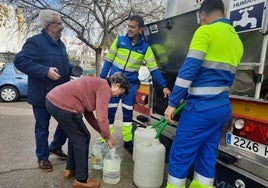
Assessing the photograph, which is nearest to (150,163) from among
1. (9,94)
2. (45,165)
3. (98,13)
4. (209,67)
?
(209,67)

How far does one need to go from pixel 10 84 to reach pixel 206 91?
28.2 ft

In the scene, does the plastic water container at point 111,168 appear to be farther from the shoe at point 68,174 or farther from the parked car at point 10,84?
the parked car at point 10,84

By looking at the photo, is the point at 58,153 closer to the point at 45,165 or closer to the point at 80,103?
the point at 45,165

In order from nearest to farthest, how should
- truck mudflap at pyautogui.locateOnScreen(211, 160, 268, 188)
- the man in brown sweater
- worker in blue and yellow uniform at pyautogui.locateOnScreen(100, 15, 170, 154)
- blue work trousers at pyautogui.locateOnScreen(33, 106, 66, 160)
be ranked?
truck mudflap at pyautogui.locateOnScreen(211, 160, 268, 188) → the man in brown sweater → blue work trousers at pyautogui.locateOnScreen(33, 106, 66, 160) → worker in blue and yellow uniform at pyautogui.locateOnScreen(100, 15, 170, 154)

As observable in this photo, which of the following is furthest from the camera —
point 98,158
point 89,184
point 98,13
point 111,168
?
point 98,13

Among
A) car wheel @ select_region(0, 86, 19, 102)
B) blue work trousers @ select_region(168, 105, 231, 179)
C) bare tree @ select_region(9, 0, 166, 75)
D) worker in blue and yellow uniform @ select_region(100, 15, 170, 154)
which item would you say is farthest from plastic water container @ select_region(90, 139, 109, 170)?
bare tree @ select_region(9, 0, 166, 75)

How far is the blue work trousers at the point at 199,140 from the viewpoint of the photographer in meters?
2.46

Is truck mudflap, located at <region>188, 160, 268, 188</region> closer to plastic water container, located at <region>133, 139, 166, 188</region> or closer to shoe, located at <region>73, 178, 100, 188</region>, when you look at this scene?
plastic water container, located at <region>133, 139, 166, 188</region>

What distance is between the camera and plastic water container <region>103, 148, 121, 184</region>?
128 inches

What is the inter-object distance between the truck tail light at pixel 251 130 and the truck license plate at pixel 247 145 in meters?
0.04

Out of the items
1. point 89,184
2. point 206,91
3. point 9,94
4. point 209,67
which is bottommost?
point 9,94

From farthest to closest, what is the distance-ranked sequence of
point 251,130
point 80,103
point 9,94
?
point 9,94
point 80,103
point 251,130

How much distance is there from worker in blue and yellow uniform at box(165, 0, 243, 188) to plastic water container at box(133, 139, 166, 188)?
0.43m

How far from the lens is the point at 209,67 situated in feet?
Result: 7.98
